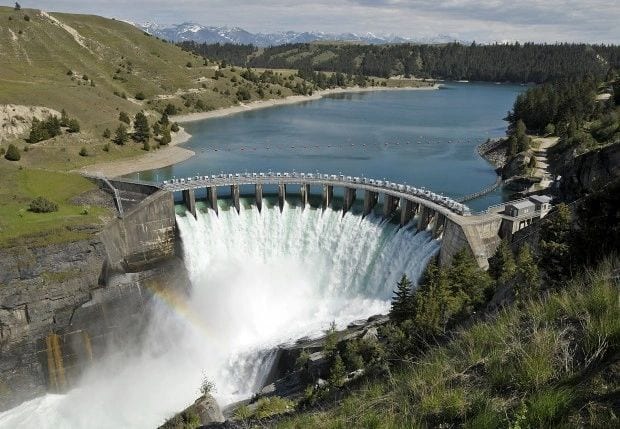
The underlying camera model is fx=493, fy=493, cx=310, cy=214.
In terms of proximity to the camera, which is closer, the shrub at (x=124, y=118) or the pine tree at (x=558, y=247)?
the pine tree at (x=558, y=247)

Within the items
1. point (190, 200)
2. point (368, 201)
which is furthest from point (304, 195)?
point (190, 200)

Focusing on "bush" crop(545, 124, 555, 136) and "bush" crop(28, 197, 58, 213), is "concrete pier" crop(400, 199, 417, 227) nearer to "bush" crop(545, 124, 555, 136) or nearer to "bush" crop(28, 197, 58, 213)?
"bush" crop(28, 197, 58, 213)

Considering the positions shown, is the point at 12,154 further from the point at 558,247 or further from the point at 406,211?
the point at 558,247

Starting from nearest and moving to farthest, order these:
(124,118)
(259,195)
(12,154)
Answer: (259,195)
(12,154)
(124,118)

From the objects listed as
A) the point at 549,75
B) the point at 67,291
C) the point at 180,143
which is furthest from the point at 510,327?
the point at 549,75

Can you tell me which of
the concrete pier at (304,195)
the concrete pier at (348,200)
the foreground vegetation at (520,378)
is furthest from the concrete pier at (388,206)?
the foreground vegetation at (520,378)

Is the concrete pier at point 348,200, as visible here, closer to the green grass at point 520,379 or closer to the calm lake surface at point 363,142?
the calm lake surface at point 363,142

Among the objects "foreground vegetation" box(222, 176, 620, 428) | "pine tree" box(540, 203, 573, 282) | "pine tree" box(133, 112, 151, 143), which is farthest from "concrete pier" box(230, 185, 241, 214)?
"pine tree" box(133, 112, 151, 143)

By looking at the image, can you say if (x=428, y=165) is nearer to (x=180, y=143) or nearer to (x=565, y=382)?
(x=180, y=143)
